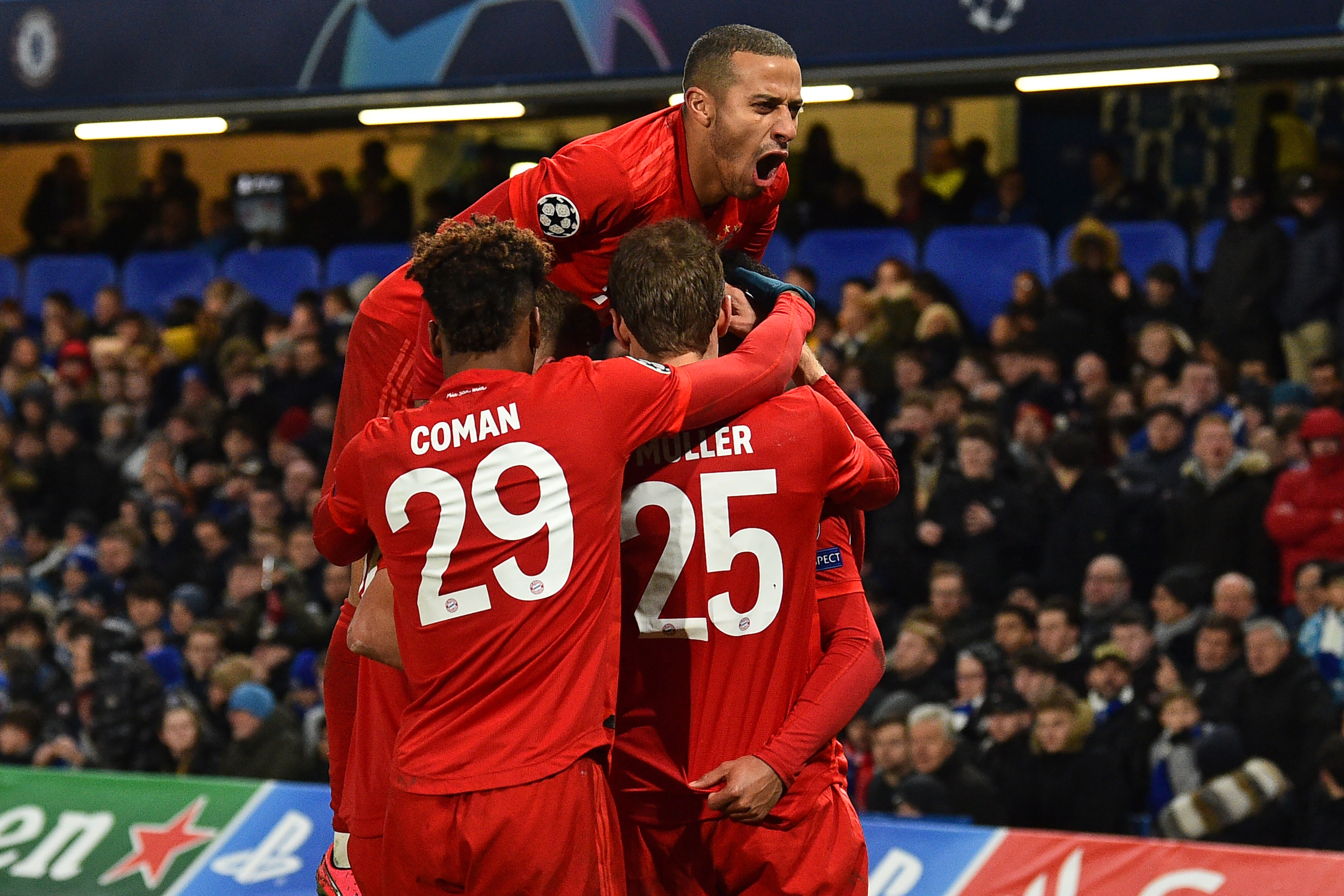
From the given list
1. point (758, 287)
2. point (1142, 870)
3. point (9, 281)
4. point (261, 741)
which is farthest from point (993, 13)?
point (9, 281)

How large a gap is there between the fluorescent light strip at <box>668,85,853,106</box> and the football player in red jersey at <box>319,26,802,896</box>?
5.98 m

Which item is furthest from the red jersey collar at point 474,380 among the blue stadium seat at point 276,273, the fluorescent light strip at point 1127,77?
the blue stadium seat at point 276,273

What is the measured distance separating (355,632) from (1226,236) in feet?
25.1

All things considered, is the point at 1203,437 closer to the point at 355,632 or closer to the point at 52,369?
the point at 355,632

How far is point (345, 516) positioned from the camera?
11.6ft

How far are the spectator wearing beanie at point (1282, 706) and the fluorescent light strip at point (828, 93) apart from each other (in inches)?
155

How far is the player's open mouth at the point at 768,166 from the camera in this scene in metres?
4.04

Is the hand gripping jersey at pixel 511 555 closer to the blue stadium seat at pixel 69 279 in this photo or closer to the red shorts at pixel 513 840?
the red shorts at pixel 513 840

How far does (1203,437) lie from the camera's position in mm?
8539

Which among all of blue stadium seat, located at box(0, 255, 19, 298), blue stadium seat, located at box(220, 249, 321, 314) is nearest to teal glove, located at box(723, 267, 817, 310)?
blue stadium seat, located at box(220, 249, 321, 314)

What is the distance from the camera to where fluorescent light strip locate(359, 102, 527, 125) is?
11141mm

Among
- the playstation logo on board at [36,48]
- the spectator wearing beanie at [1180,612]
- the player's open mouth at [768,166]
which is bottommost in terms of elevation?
the spectator wearing beanie at [1180,612]

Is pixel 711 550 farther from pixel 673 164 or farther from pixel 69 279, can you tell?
pixel 69 279

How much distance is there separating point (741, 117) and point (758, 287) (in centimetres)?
38
